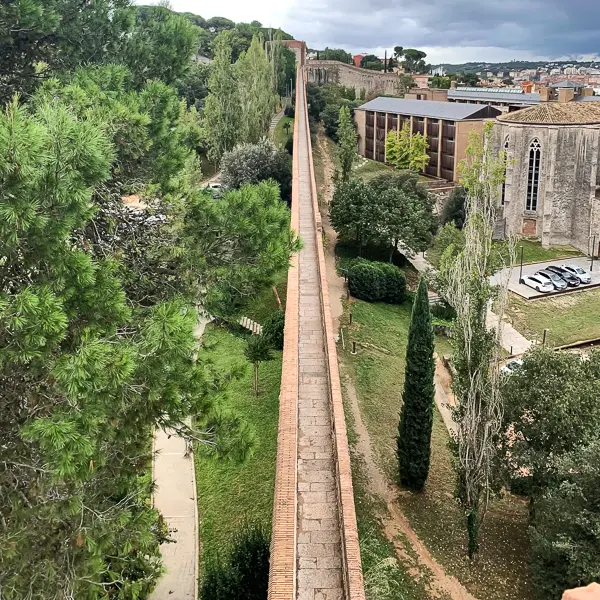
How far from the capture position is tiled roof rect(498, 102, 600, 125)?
138 ft

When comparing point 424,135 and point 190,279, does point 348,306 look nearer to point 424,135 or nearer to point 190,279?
point 190,279

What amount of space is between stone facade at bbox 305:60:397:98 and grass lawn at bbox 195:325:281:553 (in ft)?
274

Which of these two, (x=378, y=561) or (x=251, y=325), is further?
(x=251, y=325)

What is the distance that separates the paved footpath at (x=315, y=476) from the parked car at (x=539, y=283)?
755 inches

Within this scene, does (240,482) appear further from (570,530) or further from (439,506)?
(570,530)

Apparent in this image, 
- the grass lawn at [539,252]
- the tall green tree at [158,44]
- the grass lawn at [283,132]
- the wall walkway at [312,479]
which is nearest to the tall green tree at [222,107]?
the grass lawn at [283,132]

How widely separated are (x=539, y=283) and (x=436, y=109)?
28663 millimetres

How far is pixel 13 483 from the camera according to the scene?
25.5 ft

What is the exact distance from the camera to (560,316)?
31.1 meters

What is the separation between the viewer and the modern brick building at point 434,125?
174ft

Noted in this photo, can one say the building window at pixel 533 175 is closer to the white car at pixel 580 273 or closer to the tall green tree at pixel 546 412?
the white car at pixel 580 273

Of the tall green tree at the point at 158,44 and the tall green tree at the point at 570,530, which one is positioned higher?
the tall green tree at the point at 158,44

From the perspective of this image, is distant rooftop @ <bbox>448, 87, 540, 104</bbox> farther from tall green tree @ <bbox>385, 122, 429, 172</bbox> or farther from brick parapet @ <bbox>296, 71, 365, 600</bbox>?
brick parapet @ <bbox>296, 71, 365, 600</bbox>

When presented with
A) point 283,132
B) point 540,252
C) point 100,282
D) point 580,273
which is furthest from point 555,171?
point 100,282
